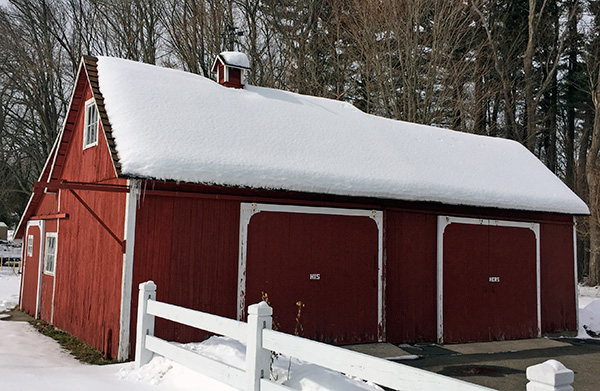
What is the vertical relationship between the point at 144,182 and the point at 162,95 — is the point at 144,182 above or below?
below

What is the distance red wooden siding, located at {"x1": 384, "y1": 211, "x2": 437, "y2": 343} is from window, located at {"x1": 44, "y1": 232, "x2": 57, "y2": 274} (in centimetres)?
695

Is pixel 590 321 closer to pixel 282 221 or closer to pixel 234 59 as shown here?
pixel 282 221

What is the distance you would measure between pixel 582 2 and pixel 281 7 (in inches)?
569

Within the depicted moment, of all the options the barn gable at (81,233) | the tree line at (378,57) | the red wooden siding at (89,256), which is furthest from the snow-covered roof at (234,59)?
the tree line at (378,57)

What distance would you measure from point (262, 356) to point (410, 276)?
6.75m

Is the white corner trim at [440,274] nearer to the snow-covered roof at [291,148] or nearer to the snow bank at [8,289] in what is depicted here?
the snow-covered roof at [291,148]

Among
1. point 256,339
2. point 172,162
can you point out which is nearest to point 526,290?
point 172,162

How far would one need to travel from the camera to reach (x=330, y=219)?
1050 centimetres

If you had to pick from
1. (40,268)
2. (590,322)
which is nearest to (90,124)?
(40,268)

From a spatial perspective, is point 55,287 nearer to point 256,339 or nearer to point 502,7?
point 256,339

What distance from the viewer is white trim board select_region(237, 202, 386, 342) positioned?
9.48 meters

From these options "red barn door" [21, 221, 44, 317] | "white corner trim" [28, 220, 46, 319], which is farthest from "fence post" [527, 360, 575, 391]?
"red barn door" [21, 221, 44, 317]

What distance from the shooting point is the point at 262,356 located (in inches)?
207

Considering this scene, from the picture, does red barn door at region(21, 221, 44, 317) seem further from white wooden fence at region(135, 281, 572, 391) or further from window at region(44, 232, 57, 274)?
white wooden fence at region(135, 281, 572, 391)
